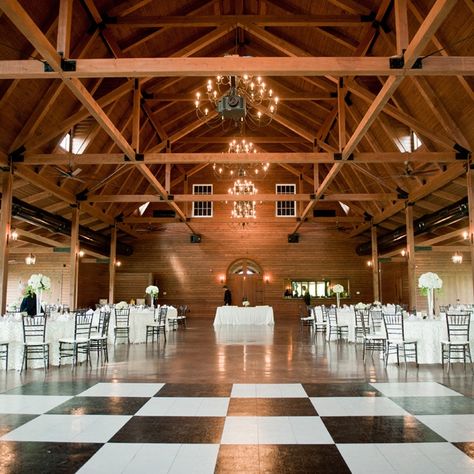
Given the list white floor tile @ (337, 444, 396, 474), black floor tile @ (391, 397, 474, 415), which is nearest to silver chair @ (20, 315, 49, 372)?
white floor tile @ (337, 444, 396, 474)

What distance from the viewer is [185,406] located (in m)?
4.76

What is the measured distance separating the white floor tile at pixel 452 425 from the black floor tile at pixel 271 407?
1106mm

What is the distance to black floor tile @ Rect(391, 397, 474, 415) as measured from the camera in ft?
14.8

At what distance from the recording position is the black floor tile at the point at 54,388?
17.8 feet

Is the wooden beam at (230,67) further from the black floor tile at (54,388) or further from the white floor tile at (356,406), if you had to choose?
the white floor tile at (356,406)

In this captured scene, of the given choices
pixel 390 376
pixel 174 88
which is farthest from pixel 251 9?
pixel 390 376

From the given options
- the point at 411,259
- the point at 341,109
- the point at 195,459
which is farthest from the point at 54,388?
the point at 411,259

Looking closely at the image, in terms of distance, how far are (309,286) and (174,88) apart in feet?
39.7

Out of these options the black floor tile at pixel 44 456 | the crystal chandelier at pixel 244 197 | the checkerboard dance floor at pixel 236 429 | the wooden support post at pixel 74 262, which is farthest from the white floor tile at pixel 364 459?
the wooden support post at pixel 74 262

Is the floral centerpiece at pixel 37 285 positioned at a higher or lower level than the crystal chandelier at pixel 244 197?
lower

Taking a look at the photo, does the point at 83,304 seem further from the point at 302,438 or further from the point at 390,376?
the point at 302,438

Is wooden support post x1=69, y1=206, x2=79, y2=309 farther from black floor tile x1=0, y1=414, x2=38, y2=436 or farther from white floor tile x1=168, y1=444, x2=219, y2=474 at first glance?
white floor tile x1=168, y1=444, x2=219, y2=474

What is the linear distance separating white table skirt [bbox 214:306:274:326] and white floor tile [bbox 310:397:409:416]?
41.9 ft

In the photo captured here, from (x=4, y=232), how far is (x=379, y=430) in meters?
10.1
